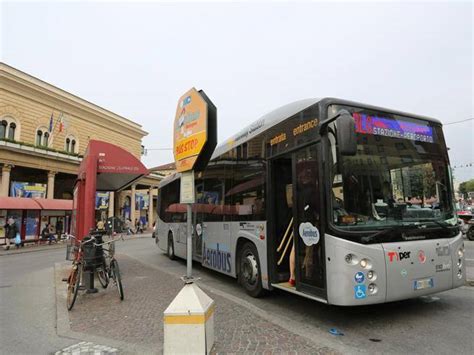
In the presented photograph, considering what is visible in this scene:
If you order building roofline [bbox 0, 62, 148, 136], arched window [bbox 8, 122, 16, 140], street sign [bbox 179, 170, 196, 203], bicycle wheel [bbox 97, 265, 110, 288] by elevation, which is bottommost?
bicycle wheel [bbox 97, 265, 110, 288]

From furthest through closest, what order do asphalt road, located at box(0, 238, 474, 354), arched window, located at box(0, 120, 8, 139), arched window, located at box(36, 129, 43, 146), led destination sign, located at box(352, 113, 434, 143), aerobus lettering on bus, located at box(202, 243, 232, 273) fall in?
1. arched window, located at box(36, 129, 43, 146)
2. arched window, located at box(0, 120, 8, 139)
3. aerobus lettering on bus, located at box(202, 243, 232, 273)
4. led destination sign, located at box(352, 113, 434, 143)
5. asphalt road, located at box(0, 238, 474, 354)

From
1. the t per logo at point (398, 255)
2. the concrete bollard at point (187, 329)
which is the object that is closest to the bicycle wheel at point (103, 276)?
the concrete bollard at point (187, 329)

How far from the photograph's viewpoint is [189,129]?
4820 mm

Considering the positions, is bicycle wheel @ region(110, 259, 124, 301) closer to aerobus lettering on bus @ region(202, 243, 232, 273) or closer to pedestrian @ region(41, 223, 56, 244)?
aerobus lettering on bus @ region(202, 243, 232, 273)

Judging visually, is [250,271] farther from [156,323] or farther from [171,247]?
[171,247]

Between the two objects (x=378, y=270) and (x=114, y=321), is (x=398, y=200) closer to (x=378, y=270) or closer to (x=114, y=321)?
(x=378, y=270)

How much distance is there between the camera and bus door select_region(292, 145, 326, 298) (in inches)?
199

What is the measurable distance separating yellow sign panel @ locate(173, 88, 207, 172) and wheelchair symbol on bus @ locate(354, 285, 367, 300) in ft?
8.78

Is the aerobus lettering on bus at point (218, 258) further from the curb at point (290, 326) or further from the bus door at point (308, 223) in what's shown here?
the bus door at point (308, 223)

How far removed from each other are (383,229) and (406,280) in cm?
78

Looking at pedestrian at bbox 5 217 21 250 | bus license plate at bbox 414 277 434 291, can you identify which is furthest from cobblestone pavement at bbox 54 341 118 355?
pedestrian at bbox 5 217 21 250

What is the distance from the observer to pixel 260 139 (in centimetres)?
693

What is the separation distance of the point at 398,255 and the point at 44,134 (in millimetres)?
35445

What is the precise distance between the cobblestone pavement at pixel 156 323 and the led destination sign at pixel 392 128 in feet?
10.1
